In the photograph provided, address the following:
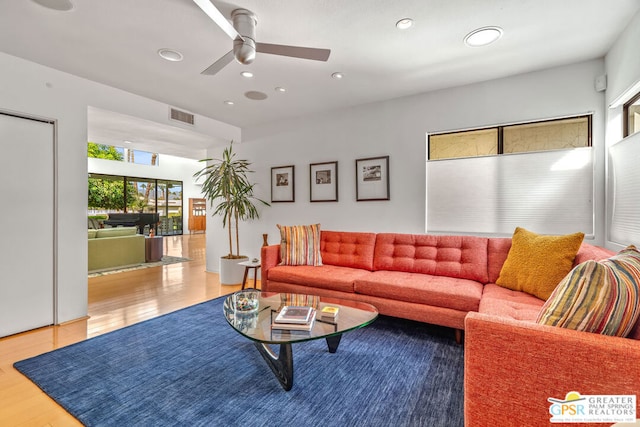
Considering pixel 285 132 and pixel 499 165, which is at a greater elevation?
pixel 285 132

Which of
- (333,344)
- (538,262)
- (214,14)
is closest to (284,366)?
(333,344)

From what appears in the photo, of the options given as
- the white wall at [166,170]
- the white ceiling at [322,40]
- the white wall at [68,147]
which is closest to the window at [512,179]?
the white ceiling at [322,40]

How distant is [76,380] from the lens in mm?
1991

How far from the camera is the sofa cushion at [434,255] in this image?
9.71 ft

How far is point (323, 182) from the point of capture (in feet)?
14.3

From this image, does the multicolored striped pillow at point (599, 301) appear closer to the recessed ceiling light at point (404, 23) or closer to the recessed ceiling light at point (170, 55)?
the recessed ceiling light at point (404, 23)

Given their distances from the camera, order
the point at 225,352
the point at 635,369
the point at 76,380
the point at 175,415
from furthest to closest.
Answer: the point at 225,352 → the point at 76,380 → the point at 175,415 → the point at 635,369

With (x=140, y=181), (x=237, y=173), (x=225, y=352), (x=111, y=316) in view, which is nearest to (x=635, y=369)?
(x=225, y=352)

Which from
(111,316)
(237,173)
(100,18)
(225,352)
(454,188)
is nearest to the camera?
(100,18)

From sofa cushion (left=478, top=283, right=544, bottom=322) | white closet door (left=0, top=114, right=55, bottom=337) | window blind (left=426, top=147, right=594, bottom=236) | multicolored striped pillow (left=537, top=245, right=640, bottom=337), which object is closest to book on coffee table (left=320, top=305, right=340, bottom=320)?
sofa cushion (left=478, top=283, right=544, bottom=322)

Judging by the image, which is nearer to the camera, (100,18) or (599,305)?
(599,305)

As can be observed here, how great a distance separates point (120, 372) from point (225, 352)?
0.72 metres

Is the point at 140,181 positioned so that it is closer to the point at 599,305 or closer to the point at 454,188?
the point at 454,188

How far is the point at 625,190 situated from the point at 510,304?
139cm
